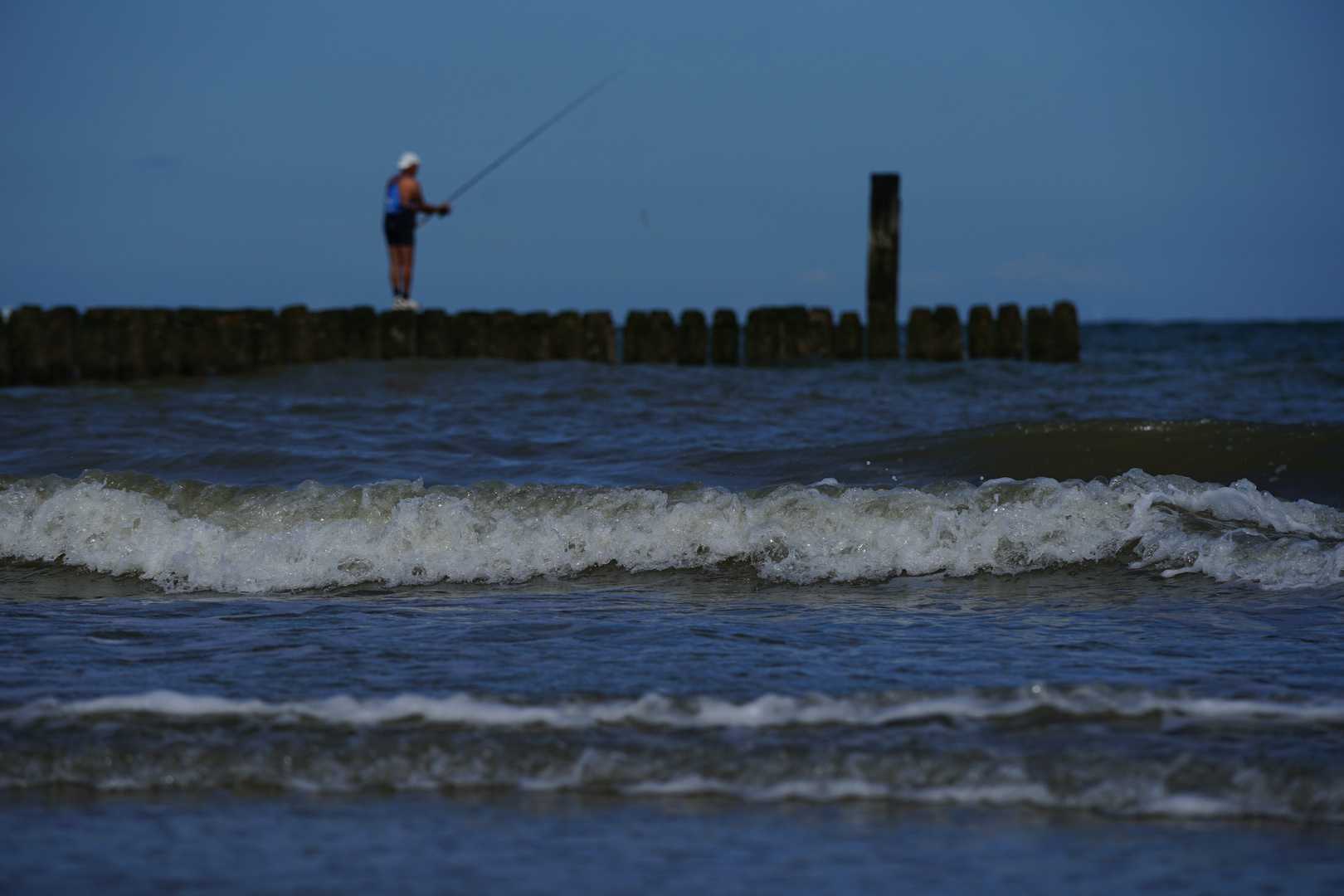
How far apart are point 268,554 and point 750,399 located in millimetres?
4894

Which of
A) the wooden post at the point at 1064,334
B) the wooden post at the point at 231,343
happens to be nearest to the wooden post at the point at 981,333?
the wooden post at the point at 1064,334

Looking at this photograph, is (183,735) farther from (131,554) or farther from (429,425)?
(429,425)

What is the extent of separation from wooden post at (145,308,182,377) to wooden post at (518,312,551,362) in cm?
302

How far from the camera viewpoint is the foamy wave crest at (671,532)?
396 cm

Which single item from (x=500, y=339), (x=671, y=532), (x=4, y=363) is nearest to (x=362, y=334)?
(x=500, y=339)

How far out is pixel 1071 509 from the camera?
4.14 m

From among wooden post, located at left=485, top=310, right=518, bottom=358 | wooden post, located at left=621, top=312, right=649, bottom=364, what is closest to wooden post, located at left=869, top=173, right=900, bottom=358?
wooden post, located at left=621, top=312, right=649, bottom=364

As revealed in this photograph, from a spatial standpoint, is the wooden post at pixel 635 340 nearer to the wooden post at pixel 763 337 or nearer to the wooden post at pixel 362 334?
the wooden post at pixel 763 337

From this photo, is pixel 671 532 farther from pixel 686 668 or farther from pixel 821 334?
pixel 821 334

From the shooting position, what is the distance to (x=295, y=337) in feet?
37.4

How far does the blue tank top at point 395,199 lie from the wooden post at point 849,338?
4397mm

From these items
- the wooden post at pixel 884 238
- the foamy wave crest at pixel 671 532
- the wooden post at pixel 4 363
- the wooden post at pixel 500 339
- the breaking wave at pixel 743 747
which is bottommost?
the breaking wave at pixel 743 747

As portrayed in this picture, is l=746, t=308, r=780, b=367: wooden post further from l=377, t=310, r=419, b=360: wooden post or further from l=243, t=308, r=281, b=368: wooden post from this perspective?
l=243, t=308, r=281, b=368: wooden post

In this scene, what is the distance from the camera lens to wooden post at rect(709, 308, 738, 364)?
480 inches
